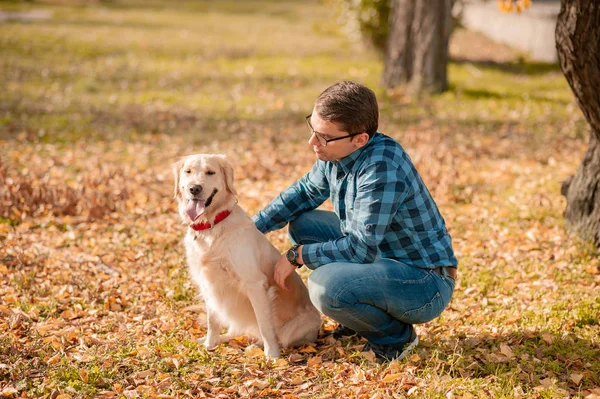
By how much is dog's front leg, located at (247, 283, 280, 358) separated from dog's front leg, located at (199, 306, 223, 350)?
34 cm

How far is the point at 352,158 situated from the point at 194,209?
1.04 metres

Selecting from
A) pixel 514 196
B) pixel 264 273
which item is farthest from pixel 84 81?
pixel 264 273

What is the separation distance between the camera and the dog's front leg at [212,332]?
4.26 metres

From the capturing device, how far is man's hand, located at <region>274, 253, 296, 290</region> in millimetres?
3906

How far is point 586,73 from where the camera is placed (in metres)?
4.77

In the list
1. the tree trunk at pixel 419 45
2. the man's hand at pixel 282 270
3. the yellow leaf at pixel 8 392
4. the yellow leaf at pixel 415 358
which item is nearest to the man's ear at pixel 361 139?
the man's hand at pixel 282 270

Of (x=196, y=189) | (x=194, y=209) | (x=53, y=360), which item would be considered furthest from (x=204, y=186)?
(x=53, y=360)

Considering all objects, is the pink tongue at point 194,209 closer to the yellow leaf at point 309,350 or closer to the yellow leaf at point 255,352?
the yellow leaf at point 255,352

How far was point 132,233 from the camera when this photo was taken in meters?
6.25

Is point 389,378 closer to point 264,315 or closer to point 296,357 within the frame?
point 296,357

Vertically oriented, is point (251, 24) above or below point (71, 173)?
above

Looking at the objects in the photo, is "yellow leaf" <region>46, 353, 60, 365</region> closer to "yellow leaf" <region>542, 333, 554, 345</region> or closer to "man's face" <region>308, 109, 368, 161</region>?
"man's face" <region>308, 109, 368, 161</region>

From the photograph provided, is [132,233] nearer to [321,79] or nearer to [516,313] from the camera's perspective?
[516,313]

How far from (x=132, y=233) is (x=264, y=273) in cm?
261
